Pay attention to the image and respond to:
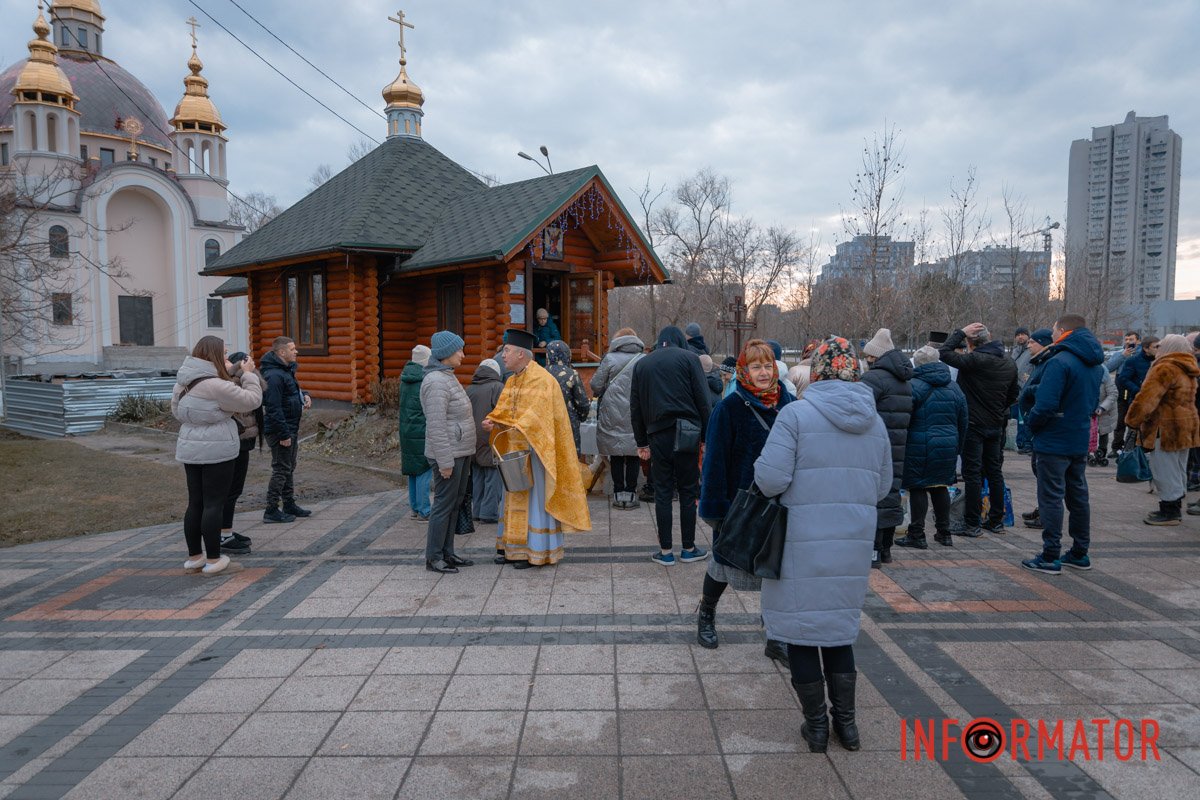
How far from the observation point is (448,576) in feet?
19.8

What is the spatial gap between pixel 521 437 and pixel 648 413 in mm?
1050

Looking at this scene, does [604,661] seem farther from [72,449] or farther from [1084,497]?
[72,449]

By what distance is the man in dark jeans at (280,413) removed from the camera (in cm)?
757

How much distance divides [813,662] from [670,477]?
9.36ft

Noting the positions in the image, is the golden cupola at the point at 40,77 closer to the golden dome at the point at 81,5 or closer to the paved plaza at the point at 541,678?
the golden dome at the point at 81,5

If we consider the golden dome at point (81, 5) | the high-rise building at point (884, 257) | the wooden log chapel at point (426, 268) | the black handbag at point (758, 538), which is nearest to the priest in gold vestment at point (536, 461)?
the black handbag at point (758, 538)

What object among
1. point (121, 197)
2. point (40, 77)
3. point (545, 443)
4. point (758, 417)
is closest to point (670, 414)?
point (545, 443)

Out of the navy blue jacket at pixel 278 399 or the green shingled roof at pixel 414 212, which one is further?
the green shingled roof at pixel 414 212

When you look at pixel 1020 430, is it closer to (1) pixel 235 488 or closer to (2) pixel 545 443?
(2) pixel 545 443

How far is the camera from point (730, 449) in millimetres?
4242

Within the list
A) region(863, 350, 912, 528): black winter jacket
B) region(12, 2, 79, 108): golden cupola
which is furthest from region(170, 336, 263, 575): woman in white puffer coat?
region(12, 2, 79, 108): golden cupola

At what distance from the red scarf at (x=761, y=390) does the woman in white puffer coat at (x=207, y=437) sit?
4.08 metres

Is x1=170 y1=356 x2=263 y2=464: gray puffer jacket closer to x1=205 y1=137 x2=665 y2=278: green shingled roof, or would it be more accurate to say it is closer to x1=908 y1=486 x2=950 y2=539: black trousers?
x1=908 y1=486 x2=950 y2=539: black trousers

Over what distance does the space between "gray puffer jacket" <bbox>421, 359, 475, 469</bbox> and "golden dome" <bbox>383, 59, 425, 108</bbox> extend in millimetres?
15850
